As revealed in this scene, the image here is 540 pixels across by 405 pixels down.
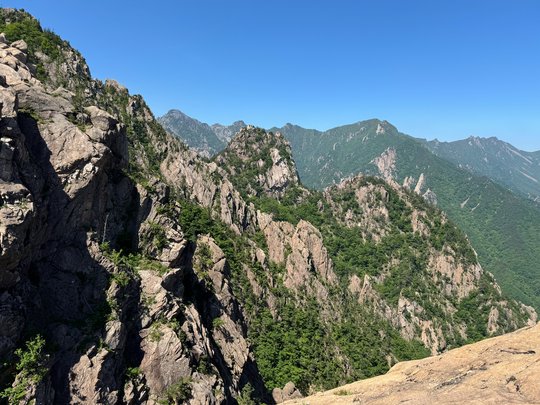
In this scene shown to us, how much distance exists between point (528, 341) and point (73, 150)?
34.8 metres

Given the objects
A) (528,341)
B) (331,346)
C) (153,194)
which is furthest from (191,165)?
(528,341)

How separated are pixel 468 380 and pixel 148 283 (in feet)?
87.4

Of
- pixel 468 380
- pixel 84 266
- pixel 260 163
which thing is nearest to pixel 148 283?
pixel 84 266

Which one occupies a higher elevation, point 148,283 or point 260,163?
point 260,163

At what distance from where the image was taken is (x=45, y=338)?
2589cm

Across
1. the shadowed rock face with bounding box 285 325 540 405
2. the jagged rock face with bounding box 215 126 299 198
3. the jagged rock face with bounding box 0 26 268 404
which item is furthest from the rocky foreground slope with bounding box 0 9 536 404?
the jagged rock face with bounding box 215 126 299 198

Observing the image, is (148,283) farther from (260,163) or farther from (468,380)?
(260,163)

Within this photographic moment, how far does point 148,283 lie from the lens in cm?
3453

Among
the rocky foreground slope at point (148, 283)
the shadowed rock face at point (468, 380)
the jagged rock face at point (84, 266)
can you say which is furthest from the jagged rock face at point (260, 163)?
the shadowed rock face at point (468, 380)

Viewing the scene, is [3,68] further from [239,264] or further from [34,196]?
[239,264]

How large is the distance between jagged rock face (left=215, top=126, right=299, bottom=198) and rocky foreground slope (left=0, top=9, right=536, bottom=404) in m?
29.1

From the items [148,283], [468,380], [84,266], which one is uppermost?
[84,266]

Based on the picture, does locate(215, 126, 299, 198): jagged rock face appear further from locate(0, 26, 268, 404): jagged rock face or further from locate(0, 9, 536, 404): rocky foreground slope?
locate(0, 26, 268, 404): jagged rock face

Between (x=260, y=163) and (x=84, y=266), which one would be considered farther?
(x=260, y=163)
